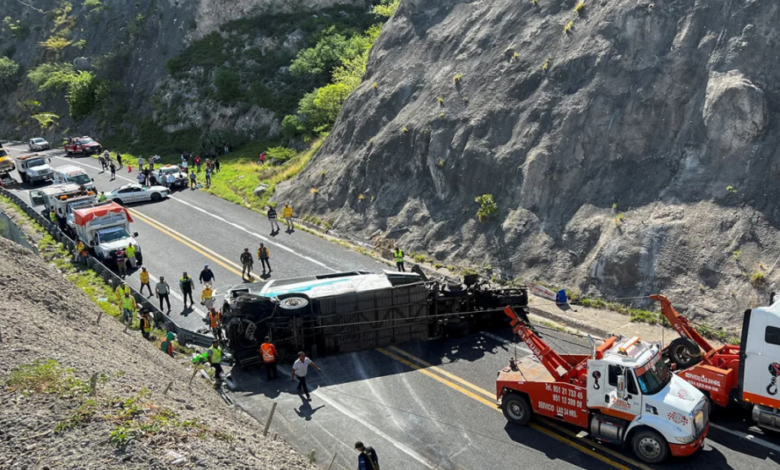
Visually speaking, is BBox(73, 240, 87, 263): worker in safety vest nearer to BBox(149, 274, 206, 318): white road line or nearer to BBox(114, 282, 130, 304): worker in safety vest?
BBox(149, 274, 206, 318): white road line

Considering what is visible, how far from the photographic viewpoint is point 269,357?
18125mm

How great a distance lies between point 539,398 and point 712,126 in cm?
1340

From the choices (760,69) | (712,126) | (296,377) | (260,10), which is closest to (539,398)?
(296,377)

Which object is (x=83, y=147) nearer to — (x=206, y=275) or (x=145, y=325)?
(x=206, y=275)

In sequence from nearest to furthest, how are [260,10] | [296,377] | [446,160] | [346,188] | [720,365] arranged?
1. [720,365]
2. [296,377]
3. [446,160]
4. [346,188]
5. [260,10]

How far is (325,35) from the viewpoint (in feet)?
183

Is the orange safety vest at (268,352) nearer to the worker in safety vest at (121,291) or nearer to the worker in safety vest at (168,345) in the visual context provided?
the worker in safety vest at (168,345)

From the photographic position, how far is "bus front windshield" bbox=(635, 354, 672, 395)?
545 inches

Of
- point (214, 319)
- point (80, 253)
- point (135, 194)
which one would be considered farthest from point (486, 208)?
point (135, 194)

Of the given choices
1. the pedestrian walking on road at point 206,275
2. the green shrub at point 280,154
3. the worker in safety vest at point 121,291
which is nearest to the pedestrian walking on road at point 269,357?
the pedestrian walking on road at point 206,275

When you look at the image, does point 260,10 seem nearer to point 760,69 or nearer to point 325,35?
point 325,35

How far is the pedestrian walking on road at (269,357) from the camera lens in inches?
712

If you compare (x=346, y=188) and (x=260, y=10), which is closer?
(x=346, y=188)

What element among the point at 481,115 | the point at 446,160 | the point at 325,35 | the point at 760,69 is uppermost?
the point at 325,35
